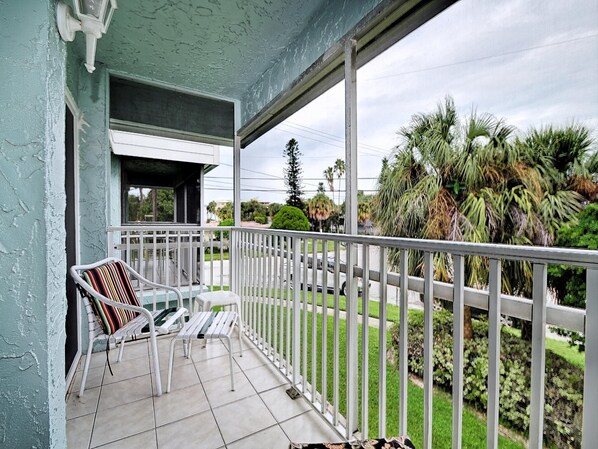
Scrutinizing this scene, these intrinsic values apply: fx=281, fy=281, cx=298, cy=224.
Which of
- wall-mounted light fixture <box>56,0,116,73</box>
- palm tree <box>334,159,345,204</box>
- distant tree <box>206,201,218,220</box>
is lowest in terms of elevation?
distant tree <box>206,201,218,220</box>

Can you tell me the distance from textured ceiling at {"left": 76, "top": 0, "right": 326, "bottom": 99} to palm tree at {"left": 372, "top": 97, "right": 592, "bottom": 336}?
1551 millimetres

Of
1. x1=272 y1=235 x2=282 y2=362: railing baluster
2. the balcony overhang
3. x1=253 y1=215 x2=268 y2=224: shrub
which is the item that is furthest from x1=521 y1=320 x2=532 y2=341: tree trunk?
the balcony overhang

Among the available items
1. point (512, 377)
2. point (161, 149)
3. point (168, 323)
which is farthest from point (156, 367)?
point (161, 149)

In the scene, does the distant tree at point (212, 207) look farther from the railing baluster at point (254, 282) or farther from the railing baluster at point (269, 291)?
the railing baluster at point (269, 291)

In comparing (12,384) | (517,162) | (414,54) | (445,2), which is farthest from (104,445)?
(445,2)

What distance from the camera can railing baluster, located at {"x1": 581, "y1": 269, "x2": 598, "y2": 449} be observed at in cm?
77

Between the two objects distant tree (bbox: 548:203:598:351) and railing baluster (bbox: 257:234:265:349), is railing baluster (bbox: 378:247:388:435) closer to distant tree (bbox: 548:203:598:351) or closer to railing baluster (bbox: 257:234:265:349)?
distant tree (bbox: 548:203:598:351)

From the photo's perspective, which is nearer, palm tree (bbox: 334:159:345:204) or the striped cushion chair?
palm tree (bbox: 334:159:345:204)

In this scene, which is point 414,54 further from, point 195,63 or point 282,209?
point 195,63

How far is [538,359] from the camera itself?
874 millimetres

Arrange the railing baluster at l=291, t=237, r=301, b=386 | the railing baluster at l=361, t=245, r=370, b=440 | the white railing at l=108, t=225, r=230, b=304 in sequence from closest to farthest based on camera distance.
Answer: the railing baluster at l=361, t=245, r=370, b=440, the railing baluster at l=291, t=237, r=301, b=386, the white railing at l=108, t=225, r=230, b=304

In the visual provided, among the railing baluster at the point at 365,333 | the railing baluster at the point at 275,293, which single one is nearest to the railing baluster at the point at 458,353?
the railing baluster at the point at 365,333

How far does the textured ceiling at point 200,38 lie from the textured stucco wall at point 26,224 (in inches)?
53.5

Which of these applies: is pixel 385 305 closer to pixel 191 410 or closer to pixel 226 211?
pixel 191 410
